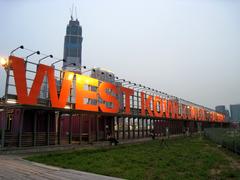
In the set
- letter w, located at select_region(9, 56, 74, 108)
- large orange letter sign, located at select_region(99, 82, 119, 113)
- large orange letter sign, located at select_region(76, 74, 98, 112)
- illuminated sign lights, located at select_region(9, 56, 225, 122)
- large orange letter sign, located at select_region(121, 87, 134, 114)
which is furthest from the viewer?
large orange letter sign, located at select_region(121, 87, 134, 114)

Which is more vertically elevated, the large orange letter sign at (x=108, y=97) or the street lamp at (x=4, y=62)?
the street lamp at (x=4, y=62)

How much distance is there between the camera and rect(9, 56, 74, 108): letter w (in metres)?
18.6

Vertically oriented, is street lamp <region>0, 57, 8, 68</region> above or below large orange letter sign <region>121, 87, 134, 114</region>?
above

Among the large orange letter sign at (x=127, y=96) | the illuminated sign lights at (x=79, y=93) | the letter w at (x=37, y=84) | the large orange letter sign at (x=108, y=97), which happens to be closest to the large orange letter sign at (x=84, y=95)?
the illuminated sign lights at (x=79, y=93)

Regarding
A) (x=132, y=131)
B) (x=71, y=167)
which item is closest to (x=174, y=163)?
(x=71, y=167)

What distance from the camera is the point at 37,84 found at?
20359mm

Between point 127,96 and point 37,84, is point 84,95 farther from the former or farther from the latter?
point 127,96

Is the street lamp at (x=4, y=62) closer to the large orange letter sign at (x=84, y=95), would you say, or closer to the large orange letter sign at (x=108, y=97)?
the large orange letter sign at (x=84, y=95)

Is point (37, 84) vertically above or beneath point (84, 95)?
above

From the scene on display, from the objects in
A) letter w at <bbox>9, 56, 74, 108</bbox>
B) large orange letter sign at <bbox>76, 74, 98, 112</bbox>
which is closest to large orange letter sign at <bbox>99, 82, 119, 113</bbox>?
large orange letter sign at <bbox>76, 74, 98, 112</bbox>

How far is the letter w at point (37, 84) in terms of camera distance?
18562mm

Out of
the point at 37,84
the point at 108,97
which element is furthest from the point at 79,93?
the point at 108,97

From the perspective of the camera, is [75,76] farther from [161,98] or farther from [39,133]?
[161,98]

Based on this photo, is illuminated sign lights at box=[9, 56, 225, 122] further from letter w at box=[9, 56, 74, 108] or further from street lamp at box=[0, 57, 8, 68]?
street lamp at box=[0, 57, 8, 68]
